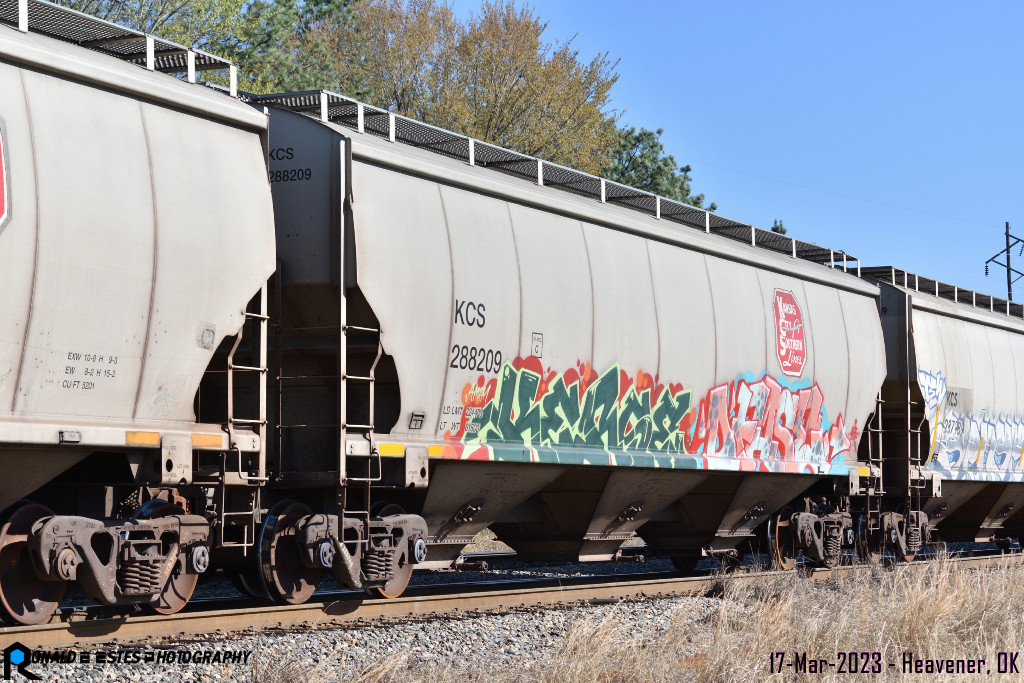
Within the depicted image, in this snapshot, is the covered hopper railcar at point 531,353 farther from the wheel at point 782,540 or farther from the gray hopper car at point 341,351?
the wheel at point 782,540

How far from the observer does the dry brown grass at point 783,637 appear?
736 centimetres

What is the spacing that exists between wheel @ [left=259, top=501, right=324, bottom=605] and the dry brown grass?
2105 mm

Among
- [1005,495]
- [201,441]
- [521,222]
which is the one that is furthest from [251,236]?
[1005,495]

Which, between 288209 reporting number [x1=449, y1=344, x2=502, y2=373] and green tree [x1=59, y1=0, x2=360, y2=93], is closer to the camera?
288209 reporting number [x1=449, y1=344, x2=502, y2=373]

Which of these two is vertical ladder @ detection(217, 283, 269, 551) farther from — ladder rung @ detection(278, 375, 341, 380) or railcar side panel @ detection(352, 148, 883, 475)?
railcar side panel @ detection(352, 148, 883, 475)

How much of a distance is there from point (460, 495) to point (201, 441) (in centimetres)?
323

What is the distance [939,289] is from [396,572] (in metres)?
14.0

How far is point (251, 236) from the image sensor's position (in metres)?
8.98

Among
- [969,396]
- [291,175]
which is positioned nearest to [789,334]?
[969,396]

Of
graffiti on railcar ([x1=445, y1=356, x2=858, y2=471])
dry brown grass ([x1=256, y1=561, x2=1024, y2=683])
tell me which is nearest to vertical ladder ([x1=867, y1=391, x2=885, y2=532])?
graffiti on railcar ([x1=445, y1=356, x2=858, y2=471])

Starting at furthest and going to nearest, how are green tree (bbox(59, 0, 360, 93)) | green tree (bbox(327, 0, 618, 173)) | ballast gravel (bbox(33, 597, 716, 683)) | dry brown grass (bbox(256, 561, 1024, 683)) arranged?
green tree (bbox(327, 0, 618, 173)) < green tree (bbox(59, 0, 360, 93)) < dry brown grass (bbox(256, 561, 1024, 683)) < ballast gravel (bbox(33, 597, 716, 683))

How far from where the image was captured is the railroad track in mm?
7754

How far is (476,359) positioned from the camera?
1073 cm

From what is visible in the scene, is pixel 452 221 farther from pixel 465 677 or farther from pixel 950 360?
pixel 950 360
